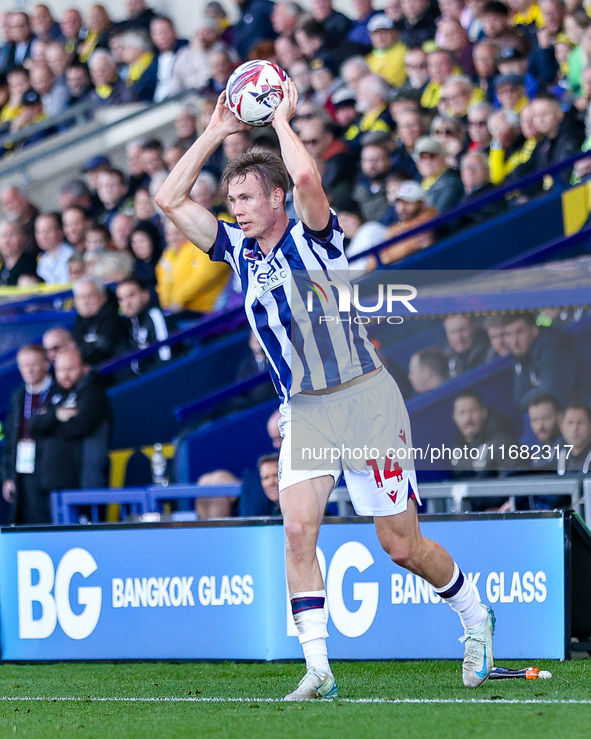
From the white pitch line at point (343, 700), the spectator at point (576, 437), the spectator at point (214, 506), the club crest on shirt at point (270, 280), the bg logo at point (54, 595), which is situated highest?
the club crest on shirt at point (270, 280)

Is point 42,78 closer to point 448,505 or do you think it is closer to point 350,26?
point 350,26

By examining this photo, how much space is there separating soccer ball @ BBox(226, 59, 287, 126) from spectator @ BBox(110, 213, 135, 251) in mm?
7731

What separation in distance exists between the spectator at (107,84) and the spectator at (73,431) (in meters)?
8.54

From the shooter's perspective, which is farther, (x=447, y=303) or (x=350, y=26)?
(x=350, y=26)

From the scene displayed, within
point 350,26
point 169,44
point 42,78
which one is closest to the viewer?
point 350,26

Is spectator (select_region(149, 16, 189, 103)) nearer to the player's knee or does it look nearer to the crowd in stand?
the crowd in stand

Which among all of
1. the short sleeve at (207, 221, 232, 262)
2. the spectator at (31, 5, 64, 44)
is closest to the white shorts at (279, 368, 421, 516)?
the short sleeve at (207, 221, 232, 262)

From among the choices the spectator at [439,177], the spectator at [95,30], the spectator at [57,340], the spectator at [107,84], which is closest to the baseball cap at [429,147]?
the spectator at [439,177]

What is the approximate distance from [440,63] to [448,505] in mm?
6025

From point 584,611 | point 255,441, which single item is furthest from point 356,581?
point 255,441

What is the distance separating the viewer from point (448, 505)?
282 inches

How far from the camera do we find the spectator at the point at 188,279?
1122cm

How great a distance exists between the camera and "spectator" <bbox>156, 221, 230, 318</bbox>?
442 inches

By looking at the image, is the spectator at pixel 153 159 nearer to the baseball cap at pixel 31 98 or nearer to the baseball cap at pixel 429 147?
the baseball cap at pixel 429 147
